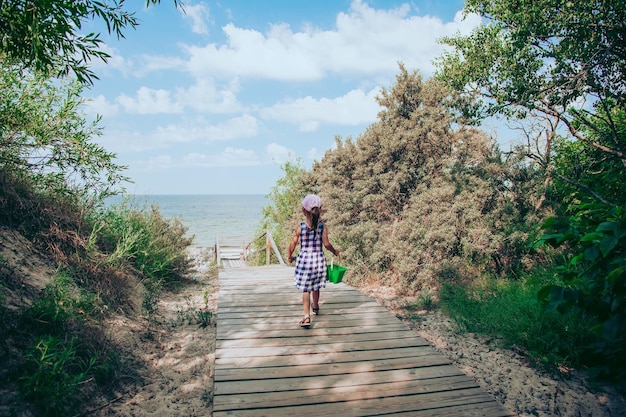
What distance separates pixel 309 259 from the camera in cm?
484

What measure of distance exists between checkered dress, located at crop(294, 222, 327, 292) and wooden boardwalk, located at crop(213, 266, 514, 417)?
57cm

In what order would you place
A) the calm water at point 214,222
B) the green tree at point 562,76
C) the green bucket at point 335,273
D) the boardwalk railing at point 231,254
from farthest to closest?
the calm water at point 214,222, the boardwalk railing at point 231,254, the green tree at point 562,76, the green bucket at point 335,273

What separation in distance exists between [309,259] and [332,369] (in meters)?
1.44

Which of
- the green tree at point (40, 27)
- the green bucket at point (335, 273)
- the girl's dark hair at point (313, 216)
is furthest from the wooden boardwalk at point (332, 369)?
the green tree at point (40, 27)

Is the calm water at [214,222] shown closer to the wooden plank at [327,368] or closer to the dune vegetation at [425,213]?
the dune vegetation at [425,213]

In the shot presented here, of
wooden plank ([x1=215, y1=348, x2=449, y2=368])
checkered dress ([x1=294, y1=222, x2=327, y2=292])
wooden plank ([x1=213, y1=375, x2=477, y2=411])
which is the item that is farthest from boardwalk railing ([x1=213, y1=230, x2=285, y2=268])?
wooden plank ([x1=213, y1=375, x2=477, y2=411])

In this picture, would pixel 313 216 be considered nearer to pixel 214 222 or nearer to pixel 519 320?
pixel 519 320

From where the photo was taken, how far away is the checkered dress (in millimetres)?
4824

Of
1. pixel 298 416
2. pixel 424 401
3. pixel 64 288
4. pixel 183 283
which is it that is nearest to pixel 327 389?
pixel 298 416

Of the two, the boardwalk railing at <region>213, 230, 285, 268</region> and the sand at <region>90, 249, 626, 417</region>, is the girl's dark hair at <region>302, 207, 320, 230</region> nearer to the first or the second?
the sand at <region>90, 249, 626, 417</region>

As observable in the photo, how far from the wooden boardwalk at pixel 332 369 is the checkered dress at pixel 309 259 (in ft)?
1.88

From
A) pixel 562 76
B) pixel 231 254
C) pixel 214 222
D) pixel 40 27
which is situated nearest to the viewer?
pixel 40 27

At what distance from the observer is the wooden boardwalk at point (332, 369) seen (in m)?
3.15

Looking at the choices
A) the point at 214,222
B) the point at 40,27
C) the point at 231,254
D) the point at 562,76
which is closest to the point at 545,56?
the point at 562,76
